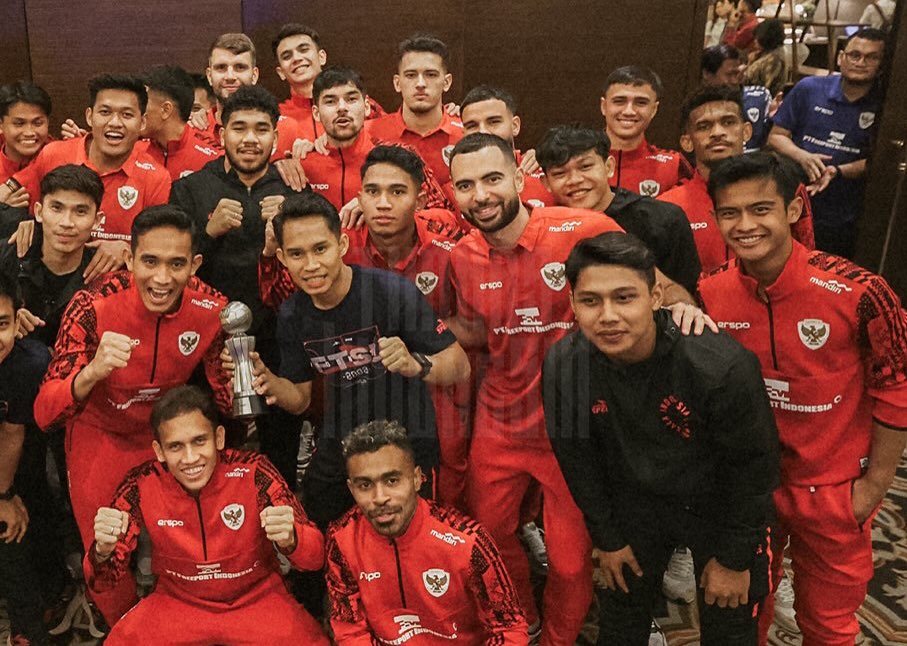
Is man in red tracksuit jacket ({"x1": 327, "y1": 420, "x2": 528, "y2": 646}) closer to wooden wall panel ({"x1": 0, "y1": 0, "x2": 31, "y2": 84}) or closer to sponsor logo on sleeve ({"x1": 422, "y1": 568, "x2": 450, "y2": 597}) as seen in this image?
sponsor logo on sleeve ({"x1": 422, "y1": 568, "x2": 450, "y2": 597})

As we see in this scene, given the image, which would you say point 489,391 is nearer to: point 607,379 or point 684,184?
point 607,379

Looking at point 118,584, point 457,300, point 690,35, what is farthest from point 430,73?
point 118,584

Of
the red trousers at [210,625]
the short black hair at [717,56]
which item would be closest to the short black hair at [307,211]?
the red trousers at [210,625]

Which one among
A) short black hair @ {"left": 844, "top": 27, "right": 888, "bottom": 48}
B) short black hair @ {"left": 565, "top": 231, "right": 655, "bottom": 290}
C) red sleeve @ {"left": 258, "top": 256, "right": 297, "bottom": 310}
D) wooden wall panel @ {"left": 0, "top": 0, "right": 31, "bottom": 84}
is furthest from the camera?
wooden wall panel @ {"left": 0, "top": 0, "right": 31, "bottom": 84}

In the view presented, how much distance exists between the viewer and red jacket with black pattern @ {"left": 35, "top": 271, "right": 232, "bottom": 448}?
2566 mm

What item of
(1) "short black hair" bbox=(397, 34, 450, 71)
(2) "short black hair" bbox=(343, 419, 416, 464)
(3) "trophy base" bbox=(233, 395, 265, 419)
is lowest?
(2) "short black hair" bbox=(343, 419, 416, 464)

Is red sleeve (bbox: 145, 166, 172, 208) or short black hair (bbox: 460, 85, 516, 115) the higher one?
short black hair (bbox: 460, 85, 516, 115)

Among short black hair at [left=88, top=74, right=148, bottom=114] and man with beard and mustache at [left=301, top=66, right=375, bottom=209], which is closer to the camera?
short black hair at [left=88, top=74, right=148, bottom=114]

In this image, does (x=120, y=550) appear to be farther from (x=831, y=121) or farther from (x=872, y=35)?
(x=872, y=35)

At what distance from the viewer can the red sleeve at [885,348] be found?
2.10 m

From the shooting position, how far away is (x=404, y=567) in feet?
7.59

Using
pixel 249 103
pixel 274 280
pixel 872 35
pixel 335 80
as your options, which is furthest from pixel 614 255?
pixel 872 35

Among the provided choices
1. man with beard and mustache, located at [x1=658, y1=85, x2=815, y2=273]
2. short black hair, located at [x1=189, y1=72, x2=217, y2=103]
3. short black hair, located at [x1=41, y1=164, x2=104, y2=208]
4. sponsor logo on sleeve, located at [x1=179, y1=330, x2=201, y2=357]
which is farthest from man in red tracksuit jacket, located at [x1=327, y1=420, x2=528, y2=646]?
short black hair, located at [x1=189, y1=72, x2=217, y2=103]

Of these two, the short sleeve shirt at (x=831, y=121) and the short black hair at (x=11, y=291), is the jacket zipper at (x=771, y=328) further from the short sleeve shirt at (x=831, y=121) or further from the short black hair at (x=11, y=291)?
the short sleeve shirt at (x=831, y=121)
